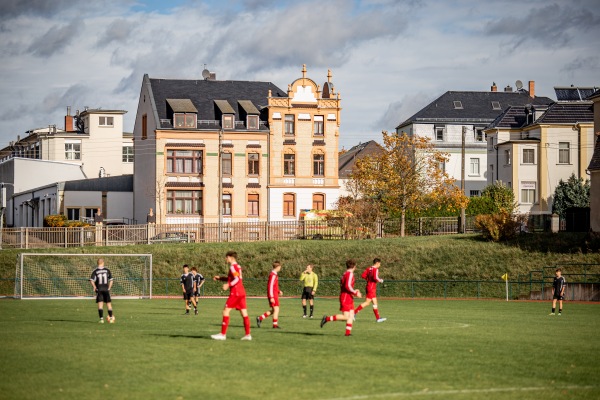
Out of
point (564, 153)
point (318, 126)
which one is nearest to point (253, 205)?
point (318, 126)

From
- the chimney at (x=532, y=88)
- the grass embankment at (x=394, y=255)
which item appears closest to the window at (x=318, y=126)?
the grass embankment at (x=394, y=255)

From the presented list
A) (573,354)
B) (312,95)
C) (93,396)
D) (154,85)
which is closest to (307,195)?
(312,95)

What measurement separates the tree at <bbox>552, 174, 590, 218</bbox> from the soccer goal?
3838 centimetres

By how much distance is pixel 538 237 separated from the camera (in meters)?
56.4

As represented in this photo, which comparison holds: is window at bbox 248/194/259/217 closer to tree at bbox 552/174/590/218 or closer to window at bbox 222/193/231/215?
window at bbox 222/193/231/215

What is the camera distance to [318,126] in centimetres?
7681

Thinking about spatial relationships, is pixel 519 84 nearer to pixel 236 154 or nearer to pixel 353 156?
pixel 353 156

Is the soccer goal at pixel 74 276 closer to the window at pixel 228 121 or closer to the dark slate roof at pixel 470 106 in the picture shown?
the window at pixel 228 121

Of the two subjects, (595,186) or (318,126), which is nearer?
(595,186)

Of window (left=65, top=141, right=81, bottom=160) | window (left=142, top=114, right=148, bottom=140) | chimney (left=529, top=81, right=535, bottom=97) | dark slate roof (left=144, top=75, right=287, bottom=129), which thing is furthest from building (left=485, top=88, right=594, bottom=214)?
window (left=65, top=141, right=81, bottom=160)

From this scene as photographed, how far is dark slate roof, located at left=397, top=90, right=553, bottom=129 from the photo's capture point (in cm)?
10131

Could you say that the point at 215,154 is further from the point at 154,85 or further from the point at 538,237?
the point at 538,237

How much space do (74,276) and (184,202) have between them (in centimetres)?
2118

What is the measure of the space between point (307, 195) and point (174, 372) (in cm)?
5965
